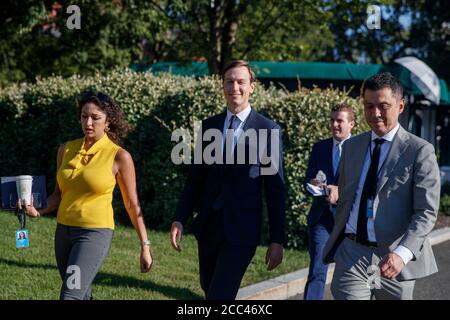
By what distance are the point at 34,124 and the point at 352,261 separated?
9.65m

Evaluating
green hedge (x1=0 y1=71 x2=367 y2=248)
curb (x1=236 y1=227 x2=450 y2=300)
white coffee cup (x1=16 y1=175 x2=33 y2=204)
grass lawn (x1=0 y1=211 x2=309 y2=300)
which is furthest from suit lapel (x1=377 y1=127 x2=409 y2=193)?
green hedge (x1=0 y1=71 x2=367 y2=248)

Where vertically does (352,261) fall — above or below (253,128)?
below

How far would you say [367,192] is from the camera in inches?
162

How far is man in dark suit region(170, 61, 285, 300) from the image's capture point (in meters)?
4.63

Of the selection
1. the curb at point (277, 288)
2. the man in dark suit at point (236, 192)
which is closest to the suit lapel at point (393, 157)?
the man in dark suit at point (236, 192)

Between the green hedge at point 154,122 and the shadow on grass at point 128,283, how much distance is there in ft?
9.94

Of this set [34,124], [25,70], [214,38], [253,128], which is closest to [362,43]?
[214,38]

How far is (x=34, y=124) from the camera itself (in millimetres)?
12617

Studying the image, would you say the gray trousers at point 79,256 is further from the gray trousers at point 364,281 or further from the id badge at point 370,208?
the id badge at point 370,208

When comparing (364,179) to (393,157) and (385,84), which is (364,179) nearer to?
(393,157)

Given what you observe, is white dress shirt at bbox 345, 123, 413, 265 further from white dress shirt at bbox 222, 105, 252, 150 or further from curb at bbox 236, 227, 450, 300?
curb at bbox 236, 227, 450, 300

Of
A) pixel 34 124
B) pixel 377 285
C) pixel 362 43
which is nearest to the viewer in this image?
pixel 377 285
